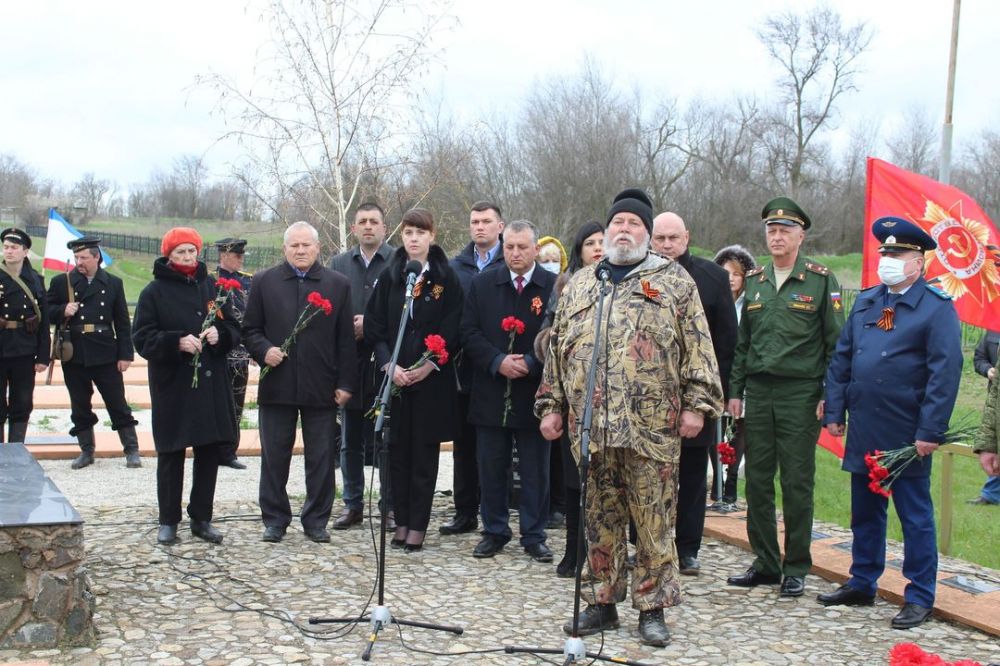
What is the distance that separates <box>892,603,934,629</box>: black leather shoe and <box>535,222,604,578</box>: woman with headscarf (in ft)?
5.82

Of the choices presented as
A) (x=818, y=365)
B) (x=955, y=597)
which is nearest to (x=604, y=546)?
(x=818, y=365)

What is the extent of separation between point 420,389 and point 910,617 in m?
3.22

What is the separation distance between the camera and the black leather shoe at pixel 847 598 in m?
5.66

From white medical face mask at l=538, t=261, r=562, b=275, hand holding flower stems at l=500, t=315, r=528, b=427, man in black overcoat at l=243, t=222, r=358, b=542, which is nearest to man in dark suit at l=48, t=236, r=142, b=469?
man in black overcoat at l=243, t=222, r=358, b=542

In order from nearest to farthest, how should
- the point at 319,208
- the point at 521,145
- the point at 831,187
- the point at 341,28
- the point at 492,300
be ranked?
the point at 492,300 → the point at 341,28 → the point at 319,208 → the point at 521,145 → the point at 831,187

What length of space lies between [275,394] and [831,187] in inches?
1548

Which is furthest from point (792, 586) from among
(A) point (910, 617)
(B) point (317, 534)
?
(B) point (317, 534)

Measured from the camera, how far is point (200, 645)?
4.78 metres

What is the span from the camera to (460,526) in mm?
7336

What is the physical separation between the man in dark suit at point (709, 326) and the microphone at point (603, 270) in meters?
1.30

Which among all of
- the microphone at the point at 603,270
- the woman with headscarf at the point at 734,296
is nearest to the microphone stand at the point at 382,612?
the microphone at the point at 603,270

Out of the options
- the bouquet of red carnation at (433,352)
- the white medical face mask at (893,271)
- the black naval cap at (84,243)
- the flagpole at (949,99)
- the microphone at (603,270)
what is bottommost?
the bouquet of red carnation at (433,352)

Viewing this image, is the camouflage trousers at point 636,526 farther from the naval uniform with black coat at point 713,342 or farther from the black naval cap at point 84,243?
the black naval cap at point 84,243

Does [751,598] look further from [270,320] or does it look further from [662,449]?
[270,320]
